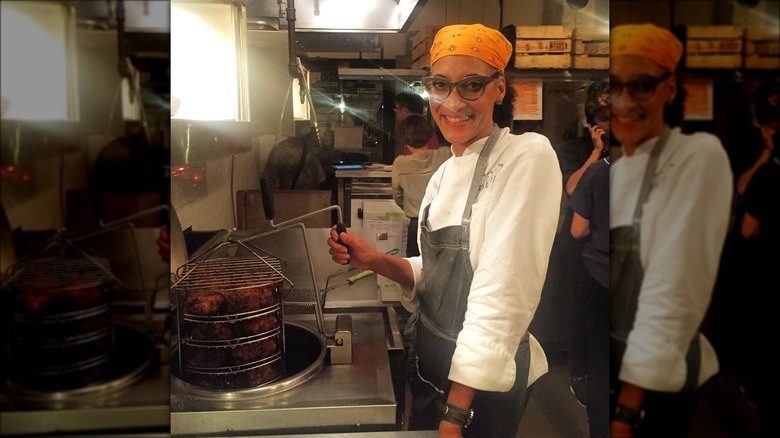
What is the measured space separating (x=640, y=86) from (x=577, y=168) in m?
0.21

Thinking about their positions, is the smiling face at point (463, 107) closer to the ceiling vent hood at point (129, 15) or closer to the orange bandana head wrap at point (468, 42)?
the orange bandana head wrap at point (468, 42)

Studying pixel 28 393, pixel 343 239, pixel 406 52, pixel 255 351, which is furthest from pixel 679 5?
pixel 28 393

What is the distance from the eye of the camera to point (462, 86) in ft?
3.99

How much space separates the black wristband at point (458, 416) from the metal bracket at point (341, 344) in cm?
24

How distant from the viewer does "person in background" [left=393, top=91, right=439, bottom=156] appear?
1228 millimetres

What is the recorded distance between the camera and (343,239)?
1241 millimetres

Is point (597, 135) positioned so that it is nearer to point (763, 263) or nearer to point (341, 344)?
point (763, 263)

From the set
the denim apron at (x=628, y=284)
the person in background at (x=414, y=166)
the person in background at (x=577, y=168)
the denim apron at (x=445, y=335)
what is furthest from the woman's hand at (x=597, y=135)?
the person in background at (x=414, y=166)

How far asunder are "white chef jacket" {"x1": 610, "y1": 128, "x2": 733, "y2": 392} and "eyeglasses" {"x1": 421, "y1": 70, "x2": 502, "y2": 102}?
0.33 meters

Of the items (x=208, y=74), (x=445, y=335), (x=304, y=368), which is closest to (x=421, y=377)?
(x=445, y=335)

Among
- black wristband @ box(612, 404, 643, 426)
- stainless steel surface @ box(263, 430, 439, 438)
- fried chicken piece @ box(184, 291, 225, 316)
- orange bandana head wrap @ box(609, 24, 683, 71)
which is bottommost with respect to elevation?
stainless steel surface @ box(263, 430, 439, 438)

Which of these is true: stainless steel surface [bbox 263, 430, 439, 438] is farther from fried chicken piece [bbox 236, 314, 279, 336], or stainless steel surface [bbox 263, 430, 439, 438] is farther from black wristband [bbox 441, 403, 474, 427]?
fried chicken piece [bbox 236, 314, 279, 336]

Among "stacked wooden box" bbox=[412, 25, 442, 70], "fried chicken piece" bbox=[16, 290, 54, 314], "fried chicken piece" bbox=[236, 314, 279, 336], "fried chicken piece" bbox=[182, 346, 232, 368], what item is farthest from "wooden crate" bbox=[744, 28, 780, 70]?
"fried chicken piece" bbox=[16, 290, 54, 314]

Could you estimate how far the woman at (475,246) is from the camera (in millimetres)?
1207
